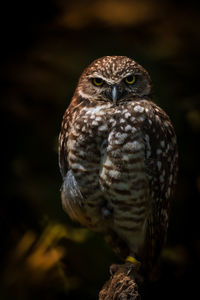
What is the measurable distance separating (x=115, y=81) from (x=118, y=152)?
0.93ft

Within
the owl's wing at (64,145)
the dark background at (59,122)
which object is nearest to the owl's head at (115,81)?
the owl's wing at (64,145)

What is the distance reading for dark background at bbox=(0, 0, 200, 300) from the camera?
243 cm

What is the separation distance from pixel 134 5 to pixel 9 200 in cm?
135

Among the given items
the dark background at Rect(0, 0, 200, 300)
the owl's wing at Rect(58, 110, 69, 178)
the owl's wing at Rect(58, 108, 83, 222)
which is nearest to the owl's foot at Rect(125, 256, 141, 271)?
the owl's wing at Rect(58, 108, 83, 222)

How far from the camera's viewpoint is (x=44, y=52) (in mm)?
2486

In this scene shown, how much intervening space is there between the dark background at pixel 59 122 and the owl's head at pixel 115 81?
667 mm

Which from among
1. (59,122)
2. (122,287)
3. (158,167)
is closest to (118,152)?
(158,167)

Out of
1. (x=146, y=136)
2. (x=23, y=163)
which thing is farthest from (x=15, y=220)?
(x=146, y=136)

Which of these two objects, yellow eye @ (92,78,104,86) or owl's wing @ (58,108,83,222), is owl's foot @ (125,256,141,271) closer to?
owl's wing @ (58,108,83,222)

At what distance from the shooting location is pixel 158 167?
1819mm

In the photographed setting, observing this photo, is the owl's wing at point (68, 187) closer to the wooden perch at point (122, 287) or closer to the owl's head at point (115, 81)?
the owl's head at point (115, 81)

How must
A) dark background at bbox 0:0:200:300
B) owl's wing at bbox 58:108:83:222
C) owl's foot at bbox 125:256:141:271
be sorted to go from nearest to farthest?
owl's wing at bbox 58:108:83:222, owl's foot at bbox 125:256:141:271, dark background at bbox 0:0:200:300

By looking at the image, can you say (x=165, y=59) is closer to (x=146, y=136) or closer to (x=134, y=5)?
(x=134, y=5)

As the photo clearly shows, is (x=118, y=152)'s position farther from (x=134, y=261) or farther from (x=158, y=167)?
(x=134, y=261)
